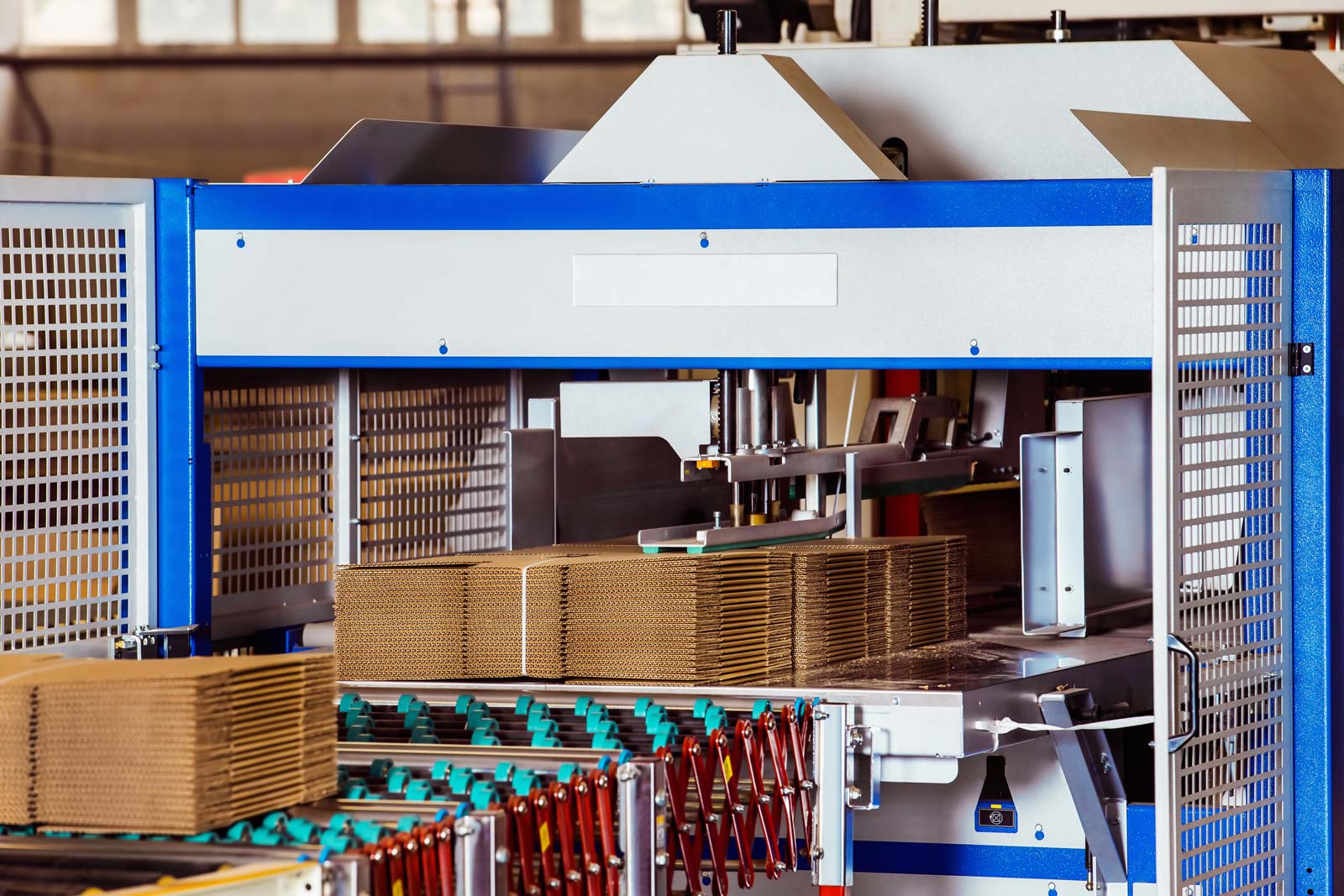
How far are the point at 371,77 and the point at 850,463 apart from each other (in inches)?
460

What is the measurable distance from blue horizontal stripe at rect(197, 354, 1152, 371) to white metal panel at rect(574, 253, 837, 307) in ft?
0.32

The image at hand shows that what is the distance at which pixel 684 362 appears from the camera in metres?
3.23

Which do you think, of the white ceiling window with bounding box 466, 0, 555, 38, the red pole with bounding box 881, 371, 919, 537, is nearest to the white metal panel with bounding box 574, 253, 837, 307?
the red pole with bounding box 881, 371, 919, 537

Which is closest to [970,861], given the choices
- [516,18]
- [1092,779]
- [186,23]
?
[1092,779]

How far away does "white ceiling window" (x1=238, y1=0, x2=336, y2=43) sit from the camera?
1477 centimetres

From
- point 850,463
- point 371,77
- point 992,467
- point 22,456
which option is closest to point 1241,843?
point 850,463

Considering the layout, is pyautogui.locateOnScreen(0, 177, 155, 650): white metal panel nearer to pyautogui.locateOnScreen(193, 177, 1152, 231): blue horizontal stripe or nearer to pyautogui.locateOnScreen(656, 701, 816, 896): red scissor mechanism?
pyautogui.locateOnScreen(193, 177, 1152, 231): blue horizontal stripe

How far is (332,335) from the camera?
341 centimetres

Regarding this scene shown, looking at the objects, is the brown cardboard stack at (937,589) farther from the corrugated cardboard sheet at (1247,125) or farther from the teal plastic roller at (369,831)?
the teal plastic roller at (369,831)

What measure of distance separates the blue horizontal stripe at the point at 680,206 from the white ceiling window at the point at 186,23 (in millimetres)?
12147

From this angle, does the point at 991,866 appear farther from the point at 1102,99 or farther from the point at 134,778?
the point at 134,778

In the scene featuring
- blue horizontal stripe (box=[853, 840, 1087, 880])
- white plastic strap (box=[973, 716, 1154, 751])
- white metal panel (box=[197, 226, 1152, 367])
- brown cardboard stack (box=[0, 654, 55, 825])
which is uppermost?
white metal panel (box=[197, 226, 1152, 367])

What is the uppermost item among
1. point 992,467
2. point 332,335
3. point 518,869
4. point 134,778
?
point 332,335

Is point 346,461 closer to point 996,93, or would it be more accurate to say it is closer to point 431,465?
point 431,465
